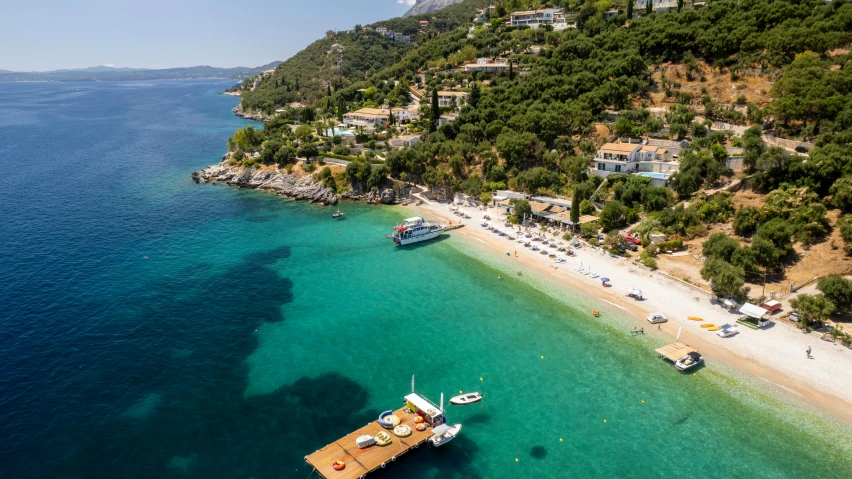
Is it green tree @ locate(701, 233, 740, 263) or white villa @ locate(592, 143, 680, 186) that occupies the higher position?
white villa @ locate(592, 143, 680, 186)

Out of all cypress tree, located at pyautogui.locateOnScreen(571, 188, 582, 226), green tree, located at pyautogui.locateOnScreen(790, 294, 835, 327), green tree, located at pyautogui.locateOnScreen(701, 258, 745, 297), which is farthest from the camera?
cypress tree, located at pyautogui.locateOnScreen(571, 188, 582, 226)

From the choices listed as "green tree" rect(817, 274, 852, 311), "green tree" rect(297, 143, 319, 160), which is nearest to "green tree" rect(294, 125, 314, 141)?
"green tree" rect(297, 143, 319, 160)

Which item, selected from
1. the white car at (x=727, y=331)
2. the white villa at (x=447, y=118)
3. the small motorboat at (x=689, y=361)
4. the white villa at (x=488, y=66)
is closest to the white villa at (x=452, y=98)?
the white villa at (x=447, y=118)

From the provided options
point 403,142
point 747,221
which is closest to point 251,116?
point 403,142

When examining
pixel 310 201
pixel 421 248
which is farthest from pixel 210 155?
pixel 421 248

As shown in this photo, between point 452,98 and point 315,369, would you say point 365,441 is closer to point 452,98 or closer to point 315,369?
point 315,369

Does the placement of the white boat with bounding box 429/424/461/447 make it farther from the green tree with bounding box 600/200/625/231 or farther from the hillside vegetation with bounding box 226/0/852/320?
the green tree with bounding box 600/200/625/231
